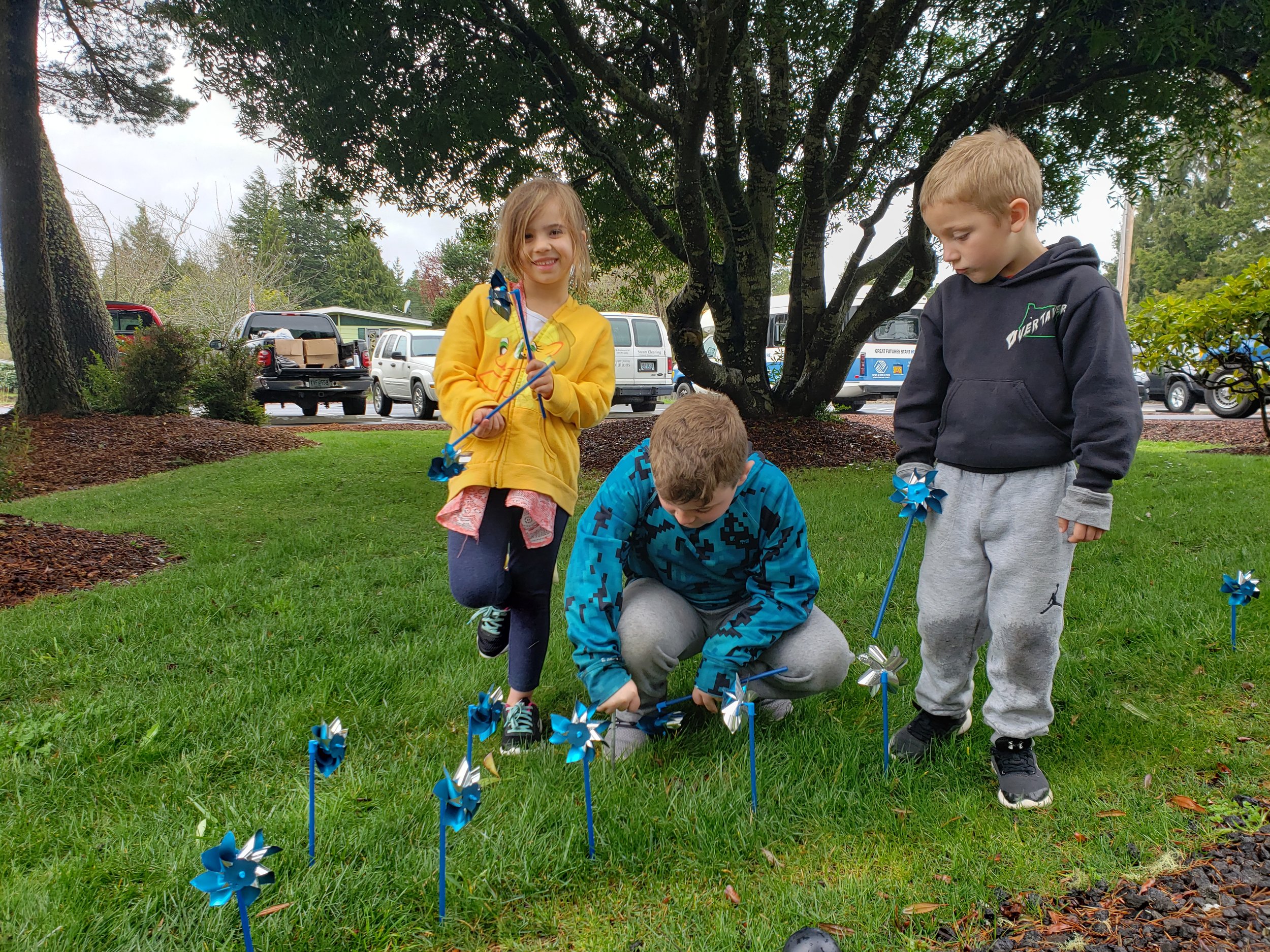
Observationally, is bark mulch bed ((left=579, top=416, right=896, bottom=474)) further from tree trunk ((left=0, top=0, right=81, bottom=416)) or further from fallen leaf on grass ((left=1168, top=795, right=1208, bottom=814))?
tree trunk ((left=0, top=0, right=81, bottom=416))

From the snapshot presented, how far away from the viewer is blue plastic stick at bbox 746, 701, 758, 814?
1840mm

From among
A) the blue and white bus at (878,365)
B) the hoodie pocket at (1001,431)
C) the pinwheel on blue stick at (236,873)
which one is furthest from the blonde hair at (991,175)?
the blue and white bus at (878,365)

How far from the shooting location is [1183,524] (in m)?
4.98

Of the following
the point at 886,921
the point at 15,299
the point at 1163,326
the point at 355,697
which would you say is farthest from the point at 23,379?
the point at 1163,326

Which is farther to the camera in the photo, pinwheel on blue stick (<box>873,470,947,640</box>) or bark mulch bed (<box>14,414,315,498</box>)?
bark mulch bed (<box>14,414,315,498</box>)

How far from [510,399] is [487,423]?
0.11m

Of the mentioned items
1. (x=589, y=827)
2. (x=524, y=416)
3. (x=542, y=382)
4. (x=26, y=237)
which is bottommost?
(x=589, y=827)

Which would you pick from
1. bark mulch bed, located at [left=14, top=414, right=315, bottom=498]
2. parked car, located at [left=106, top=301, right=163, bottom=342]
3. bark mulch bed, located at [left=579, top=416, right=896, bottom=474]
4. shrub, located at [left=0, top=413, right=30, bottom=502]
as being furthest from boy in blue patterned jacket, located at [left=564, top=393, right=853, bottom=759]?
parked car, located at [left=106, top=301, right=163, bottom=342]

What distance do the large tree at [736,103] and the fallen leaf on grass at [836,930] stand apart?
6099 mm

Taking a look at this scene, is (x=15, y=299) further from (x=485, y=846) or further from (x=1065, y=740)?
(x=1065, y=740)

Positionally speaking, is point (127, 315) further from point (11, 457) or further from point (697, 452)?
point (697, 452)

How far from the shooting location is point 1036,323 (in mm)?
2020

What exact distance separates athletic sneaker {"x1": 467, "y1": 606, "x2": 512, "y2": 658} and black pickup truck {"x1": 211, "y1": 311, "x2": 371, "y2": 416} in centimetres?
1379

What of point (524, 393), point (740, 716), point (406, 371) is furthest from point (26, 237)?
point (740, 716)
